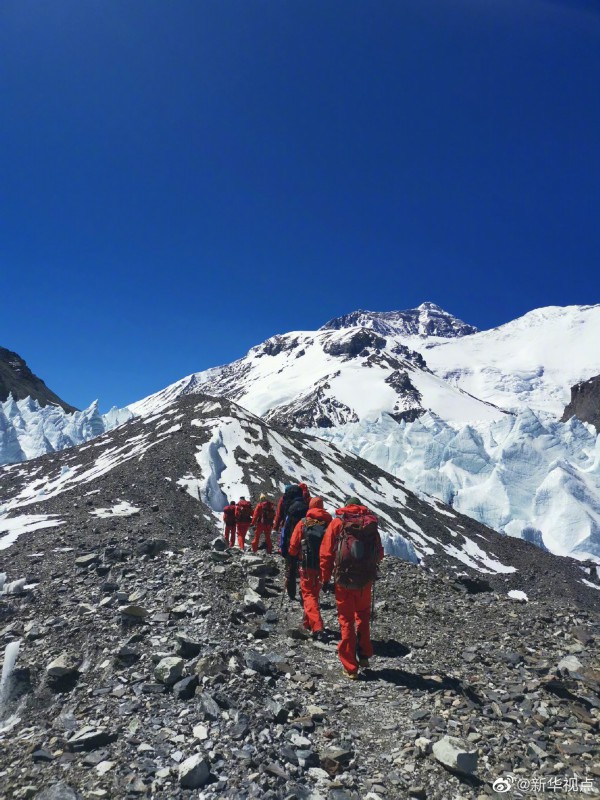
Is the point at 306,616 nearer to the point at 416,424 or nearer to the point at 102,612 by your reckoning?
the point at 102,612

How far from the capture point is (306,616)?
10188mm

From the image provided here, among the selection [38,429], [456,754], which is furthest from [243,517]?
[38,429]

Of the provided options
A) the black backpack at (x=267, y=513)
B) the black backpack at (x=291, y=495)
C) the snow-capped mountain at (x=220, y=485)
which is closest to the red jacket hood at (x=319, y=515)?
the black backpack at (x=291, y=495)

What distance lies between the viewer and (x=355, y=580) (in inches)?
340

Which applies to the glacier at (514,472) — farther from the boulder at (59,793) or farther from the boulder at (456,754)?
the boulder at (59,793)

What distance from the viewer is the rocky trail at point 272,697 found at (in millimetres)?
5625

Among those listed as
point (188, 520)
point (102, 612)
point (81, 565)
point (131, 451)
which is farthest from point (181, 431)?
point (102, 612)

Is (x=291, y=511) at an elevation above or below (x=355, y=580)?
above

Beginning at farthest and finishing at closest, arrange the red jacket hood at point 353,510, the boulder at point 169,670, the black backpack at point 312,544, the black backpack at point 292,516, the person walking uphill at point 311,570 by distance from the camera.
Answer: the black backpack at point 292,516 → the black backpack at point 312,544 → the person walking uphill at point 311,570 → the red jacket hood at point 353,510 → the boulder at point 169,670

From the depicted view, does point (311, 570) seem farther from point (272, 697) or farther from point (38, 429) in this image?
point (38, 429)

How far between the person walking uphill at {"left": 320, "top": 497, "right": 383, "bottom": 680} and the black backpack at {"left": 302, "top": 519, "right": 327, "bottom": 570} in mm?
961

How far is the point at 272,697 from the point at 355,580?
7.72 feet

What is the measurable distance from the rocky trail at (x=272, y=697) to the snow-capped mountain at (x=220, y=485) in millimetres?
16969

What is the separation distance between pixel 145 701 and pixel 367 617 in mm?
4030
